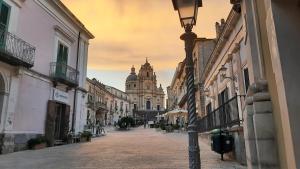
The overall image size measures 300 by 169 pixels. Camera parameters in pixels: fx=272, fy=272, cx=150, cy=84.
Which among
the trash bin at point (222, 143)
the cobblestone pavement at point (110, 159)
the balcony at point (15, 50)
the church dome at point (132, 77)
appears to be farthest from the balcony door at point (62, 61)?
the church dome at point (132, 77)

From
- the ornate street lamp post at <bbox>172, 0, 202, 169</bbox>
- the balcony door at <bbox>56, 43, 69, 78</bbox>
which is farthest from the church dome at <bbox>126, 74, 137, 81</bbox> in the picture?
the ornate street lamp post at <bbox>172, 0, 202, 169</bbox>

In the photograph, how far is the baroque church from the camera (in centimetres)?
11050

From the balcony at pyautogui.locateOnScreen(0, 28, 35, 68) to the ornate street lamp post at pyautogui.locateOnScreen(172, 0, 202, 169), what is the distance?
927cm

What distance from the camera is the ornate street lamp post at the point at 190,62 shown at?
4527 millimetres

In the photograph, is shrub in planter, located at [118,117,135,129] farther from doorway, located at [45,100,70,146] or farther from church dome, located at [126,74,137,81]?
church dome, located at [126,74,137,81]

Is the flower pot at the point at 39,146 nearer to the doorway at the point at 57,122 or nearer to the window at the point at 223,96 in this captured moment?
the doorway at the point at 57,122

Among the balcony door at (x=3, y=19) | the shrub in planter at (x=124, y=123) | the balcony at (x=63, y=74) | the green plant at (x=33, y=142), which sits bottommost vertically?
the green plant at (x=33, y=142)

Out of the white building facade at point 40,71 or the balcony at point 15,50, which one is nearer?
the balcony at point 15,50

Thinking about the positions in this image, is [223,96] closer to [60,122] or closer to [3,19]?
[60,122]

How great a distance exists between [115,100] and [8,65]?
2869 inches

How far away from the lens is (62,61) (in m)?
17.8

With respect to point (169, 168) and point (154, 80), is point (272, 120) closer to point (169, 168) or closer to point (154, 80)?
point (169, 168)

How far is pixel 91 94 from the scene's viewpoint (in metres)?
57.9

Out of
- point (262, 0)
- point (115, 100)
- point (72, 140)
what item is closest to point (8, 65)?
point (72, 140)
